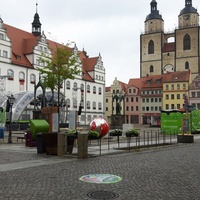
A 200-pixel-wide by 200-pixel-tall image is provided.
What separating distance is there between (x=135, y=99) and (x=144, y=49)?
2167 cm

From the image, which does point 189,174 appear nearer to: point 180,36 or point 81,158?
point 81,158

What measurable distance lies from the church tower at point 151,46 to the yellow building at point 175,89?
1455cm

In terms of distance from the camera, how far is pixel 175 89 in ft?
288

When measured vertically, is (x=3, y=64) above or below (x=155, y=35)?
below

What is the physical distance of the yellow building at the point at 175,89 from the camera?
86688 millimetres

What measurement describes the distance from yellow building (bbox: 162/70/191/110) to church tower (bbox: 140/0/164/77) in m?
14.6

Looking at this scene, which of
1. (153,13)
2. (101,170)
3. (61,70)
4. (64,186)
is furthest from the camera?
(153,13)

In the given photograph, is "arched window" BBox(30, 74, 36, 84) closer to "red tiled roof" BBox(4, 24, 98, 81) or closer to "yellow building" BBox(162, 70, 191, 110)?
"red tiled roof" BBox(4, 24, 98, 81)

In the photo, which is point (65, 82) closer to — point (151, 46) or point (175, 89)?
point (175, 89)

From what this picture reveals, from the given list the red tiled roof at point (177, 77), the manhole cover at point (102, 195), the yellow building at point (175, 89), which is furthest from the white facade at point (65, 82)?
the manhole cover at point (102, 195)

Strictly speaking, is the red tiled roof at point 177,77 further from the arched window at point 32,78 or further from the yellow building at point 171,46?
the arched window at point 32,78

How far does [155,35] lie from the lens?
107 metres

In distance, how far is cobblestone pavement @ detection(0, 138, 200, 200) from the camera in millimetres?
8039

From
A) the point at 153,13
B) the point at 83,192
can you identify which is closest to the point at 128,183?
the point at 83,192
